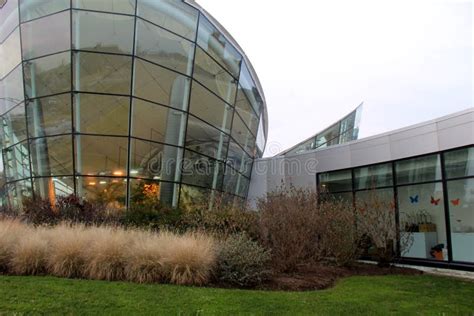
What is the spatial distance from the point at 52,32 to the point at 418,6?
1263 cm

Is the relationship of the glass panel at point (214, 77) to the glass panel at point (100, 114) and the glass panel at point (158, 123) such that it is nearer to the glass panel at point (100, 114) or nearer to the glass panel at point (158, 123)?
the glass panel at point (158, 123)

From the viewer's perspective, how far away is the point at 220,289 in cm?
691

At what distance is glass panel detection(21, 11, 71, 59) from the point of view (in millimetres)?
14906

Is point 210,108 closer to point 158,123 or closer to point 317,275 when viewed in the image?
point 158,123

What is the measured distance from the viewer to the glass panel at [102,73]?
1477cm

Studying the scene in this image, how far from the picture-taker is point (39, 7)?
1538 cm

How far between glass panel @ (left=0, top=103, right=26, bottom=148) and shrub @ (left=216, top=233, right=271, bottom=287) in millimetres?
11279

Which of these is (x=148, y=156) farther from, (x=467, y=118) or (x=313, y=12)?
(x=467, y=118)

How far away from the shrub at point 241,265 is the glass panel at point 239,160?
1032 centimetres

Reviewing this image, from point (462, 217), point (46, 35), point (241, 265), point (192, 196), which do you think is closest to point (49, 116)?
point (46, 35)

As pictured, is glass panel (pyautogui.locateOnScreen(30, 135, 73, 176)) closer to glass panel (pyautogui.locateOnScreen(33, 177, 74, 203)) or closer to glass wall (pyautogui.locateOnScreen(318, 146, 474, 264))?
glass panel (pyautogui.locateOnScreen(33, 177, 74, 203))

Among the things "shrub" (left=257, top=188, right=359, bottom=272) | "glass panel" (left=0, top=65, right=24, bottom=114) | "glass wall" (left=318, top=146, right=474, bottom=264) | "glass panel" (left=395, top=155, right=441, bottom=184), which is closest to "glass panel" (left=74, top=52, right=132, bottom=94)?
"glass panel" (left=0, top=65, right=24, bottom=114)

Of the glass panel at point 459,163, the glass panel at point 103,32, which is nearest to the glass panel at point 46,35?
the glass panel at point 103,32

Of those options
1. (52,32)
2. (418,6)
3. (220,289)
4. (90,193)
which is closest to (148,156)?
(90,193)
